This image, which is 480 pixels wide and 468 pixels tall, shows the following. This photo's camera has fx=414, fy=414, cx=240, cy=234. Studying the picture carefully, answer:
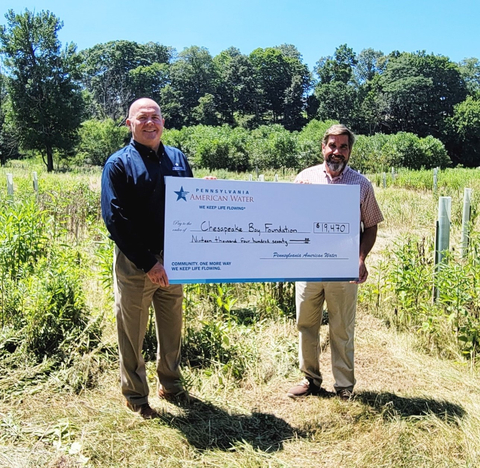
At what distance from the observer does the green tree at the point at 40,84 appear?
34.6m

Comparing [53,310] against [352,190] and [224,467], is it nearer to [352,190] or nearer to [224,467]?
[224,467]

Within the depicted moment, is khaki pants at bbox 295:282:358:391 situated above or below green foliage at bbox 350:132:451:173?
below

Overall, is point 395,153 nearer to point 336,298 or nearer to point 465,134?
point 336,298

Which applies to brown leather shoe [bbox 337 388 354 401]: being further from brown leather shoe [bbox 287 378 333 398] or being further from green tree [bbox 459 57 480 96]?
green tree [bbox 459 57 480 96]

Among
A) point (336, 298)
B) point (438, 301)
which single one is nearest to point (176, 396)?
point (336, 298)

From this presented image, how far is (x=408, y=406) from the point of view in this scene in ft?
9.39

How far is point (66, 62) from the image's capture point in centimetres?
3606

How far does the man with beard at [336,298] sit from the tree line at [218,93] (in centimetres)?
3173

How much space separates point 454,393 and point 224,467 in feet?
5.84

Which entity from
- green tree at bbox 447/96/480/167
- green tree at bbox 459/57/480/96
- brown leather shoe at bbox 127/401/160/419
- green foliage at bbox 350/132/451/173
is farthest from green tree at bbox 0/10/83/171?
green tree at bbox 459/57/480/96

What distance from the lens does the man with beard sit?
2795mm

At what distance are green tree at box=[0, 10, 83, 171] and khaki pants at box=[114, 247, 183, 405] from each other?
35.4 meters

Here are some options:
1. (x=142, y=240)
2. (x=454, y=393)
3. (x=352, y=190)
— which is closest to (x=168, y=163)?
(x=142, y=240)

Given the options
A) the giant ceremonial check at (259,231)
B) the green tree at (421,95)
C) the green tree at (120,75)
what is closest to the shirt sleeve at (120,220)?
the giant ceremonial check at (259,231)
